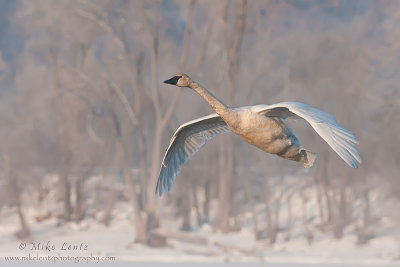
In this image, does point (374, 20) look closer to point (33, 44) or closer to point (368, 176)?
point (368, 176)

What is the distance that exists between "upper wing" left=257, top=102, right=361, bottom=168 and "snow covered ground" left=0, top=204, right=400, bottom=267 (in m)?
8.15

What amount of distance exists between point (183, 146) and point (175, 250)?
9.88 metres

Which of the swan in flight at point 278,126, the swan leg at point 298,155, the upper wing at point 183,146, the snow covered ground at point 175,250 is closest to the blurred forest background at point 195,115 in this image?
the snow covered ground at point 175,250

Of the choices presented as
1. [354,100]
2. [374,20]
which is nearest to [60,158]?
[354,100]

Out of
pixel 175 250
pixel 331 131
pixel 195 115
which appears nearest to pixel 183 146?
pixel 331 131

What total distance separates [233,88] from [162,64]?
11.8 ft

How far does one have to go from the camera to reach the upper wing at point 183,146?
16.8 feet

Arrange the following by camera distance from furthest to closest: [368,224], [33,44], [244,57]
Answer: [244,57] → [33,44] → [368,224]

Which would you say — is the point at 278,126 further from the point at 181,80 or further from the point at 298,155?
the point at 181,80

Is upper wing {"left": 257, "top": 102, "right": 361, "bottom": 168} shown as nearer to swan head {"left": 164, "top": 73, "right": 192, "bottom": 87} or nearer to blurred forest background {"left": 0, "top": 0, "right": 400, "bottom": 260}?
swan head {"left": 164, "top": 73, "right": 192, "bottom": 87}

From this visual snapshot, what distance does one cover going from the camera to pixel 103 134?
19.5 m

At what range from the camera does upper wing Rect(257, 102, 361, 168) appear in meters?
3.48

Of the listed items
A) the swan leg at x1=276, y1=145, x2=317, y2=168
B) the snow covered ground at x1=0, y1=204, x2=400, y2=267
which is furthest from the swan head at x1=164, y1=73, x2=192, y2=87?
the snow covered ground at x1=0, y1=204, x2=400, y2=267

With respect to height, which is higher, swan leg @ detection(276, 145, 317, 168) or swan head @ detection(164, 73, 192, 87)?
swan head @ detection(164, 73, 192, 87)
